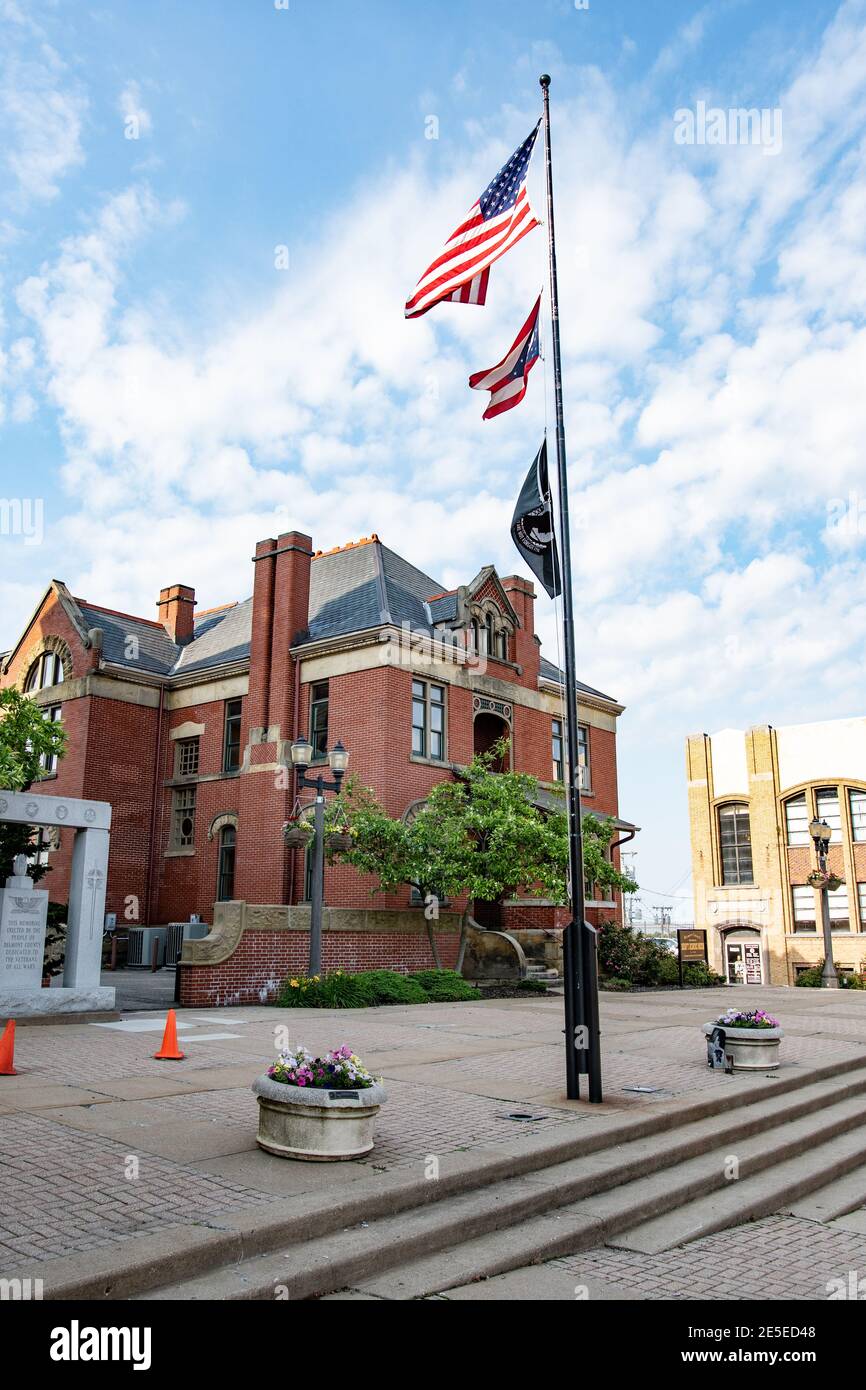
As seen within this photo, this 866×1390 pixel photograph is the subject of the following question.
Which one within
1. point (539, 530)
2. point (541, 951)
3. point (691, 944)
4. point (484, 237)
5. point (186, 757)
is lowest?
point (541, 951)

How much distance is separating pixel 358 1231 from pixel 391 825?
652 inches

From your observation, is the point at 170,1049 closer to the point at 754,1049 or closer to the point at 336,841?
the point at 754,1049

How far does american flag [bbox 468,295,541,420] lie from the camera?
36.4 ft

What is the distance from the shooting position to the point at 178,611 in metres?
36.0

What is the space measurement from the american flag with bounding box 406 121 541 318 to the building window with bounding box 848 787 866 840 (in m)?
37.0

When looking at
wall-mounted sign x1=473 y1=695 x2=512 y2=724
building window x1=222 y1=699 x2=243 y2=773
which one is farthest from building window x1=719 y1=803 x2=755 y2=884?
building window x1=222 y1=699 x2=243 y2=773

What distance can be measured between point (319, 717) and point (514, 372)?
17.9 meters

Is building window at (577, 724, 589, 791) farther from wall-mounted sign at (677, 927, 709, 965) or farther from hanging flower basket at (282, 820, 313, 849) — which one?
hanging flower basket at (282, 820, 313, 849)

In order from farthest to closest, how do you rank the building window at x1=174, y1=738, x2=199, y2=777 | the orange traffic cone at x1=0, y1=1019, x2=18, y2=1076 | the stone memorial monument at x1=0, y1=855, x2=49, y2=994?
the building window at x1=174, y1=738, x2=199, y2=777 → the stone memorial monument at x1=0, y1=855, x2=49, y2=994 → the orange traffic cone at x1=0, y1=1019, x2=18, y2=1076

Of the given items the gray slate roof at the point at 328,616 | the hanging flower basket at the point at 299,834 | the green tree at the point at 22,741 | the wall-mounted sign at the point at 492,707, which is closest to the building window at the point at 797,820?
the gray slate roof at the point at 328,616

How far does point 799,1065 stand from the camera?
11594mm

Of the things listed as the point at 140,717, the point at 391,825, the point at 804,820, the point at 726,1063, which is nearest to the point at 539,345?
the point at 726,1063

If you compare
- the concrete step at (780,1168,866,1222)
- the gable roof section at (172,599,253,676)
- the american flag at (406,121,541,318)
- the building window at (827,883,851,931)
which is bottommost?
the concrete step at (780,1168,866,1222)

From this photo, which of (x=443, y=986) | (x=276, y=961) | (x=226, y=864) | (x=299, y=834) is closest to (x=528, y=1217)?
(x=276, y=961)
